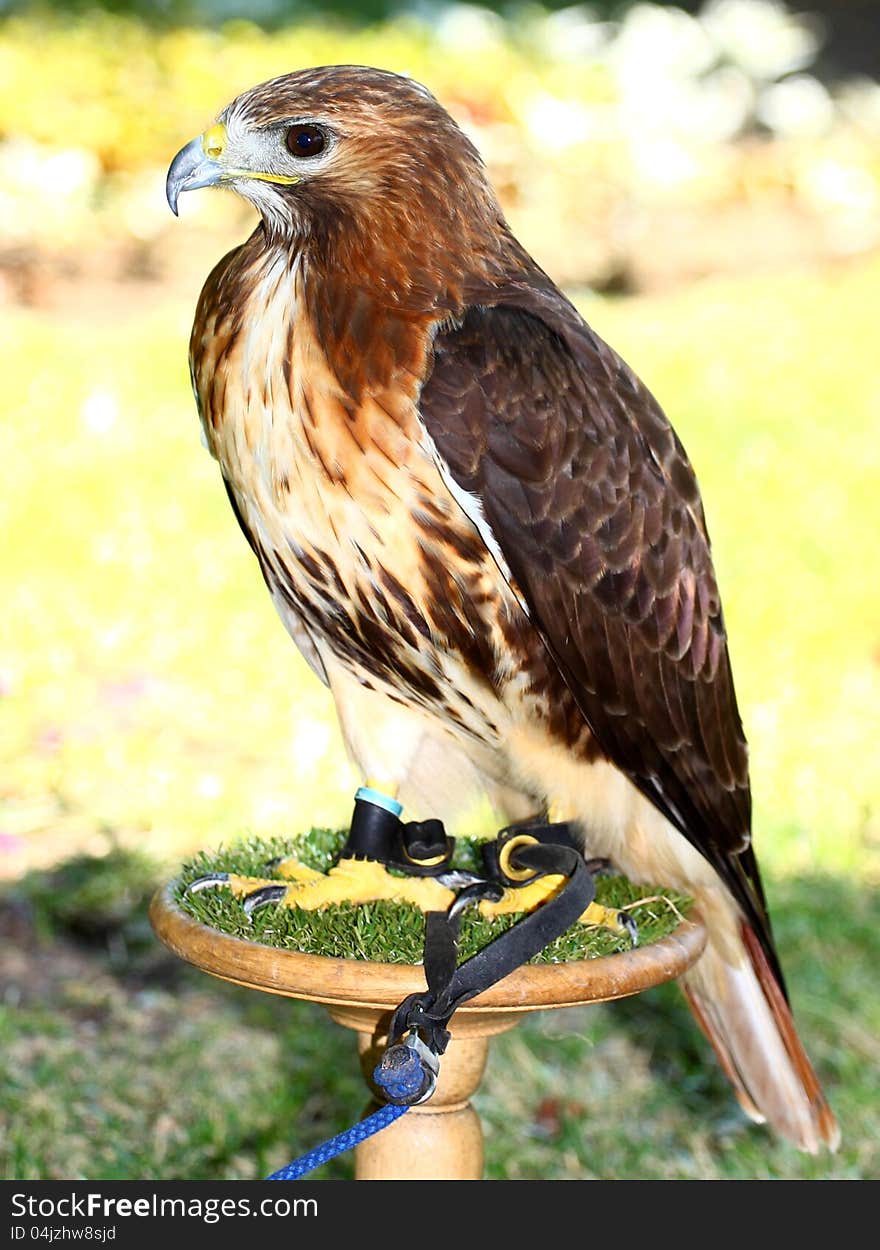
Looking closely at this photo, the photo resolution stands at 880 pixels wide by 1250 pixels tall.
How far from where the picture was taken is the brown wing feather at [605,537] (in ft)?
7.13

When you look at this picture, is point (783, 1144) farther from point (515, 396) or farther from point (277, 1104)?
point (515, 396)

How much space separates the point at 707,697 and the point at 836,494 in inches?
194

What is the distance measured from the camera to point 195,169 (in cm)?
219

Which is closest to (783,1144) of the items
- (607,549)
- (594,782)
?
(594,782)

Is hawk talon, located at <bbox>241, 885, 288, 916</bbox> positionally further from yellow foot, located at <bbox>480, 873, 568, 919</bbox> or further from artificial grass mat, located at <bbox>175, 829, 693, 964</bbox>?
yellow foot, located at <bbox>480, 873, 568, 919</bbox>

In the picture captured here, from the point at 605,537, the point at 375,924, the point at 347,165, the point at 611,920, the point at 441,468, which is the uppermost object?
the point at 347,165

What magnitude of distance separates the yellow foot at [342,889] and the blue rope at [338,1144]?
14.9 inches

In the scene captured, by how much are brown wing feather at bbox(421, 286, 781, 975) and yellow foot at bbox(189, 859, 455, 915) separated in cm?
37

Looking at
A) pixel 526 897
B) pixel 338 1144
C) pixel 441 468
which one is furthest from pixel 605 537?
pixel 338 1144

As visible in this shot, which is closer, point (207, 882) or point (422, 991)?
point (422, 991)

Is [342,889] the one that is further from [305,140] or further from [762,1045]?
[305,140]

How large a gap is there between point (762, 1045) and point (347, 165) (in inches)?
66.3

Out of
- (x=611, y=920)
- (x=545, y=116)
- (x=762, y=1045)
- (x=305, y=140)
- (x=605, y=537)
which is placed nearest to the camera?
(x=305, y=140)

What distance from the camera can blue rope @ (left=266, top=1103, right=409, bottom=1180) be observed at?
2045 millimetres
